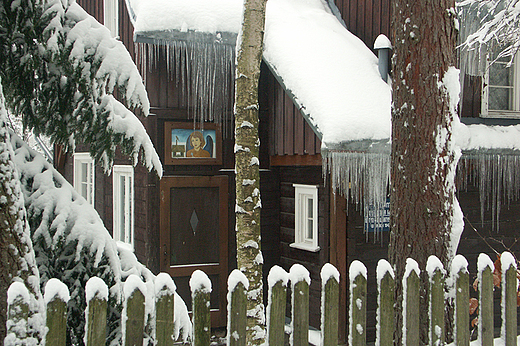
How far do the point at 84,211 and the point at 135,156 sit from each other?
21.0 inches

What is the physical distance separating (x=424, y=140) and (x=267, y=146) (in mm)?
5314

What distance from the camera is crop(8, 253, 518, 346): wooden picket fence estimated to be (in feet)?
7.29

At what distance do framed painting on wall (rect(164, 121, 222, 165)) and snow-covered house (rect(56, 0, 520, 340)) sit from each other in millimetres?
17

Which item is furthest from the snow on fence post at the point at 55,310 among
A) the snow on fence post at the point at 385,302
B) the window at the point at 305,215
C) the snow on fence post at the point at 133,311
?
the window at the point at 305,215

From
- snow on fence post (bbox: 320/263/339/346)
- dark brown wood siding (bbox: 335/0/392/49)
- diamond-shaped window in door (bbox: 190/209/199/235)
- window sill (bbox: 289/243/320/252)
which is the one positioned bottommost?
window sill (bbox: 289/243/320/252)

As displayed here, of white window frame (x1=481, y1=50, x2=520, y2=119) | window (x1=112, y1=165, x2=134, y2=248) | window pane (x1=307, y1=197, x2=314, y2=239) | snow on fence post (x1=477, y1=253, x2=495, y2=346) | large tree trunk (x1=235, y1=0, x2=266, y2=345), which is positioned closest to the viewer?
snow on fence post (x1=477, y1=253, x2=495, y2=346)

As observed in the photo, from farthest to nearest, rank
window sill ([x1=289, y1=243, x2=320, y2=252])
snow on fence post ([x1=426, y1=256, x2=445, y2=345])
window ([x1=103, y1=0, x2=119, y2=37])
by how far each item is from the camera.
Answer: window ([x1=103, y1=0, x2=119, y2=37])
window sill ([x1=289, y1=243, x2=320, y2=252])
snow on fence post ([x1=426, y1=256, x2=445, y2=345])

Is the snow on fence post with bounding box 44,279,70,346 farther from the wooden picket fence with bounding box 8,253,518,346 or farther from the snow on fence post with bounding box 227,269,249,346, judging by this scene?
the snow on fence post with bounding box 227,269,249,346

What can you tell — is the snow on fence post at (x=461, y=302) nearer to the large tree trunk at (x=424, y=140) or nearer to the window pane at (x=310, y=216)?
the large tree trunk at (x=424, y=140)

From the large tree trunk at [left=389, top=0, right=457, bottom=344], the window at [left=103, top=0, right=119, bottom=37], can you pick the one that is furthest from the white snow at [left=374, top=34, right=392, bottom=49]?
the window at [left=103, top=0, right=119, bottom=37]

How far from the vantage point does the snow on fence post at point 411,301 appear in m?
2.95

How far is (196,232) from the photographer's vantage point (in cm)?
827

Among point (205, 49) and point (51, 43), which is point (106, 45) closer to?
point (51, 43)

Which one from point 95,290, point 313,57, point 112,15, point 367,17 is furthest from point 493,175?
point 112,15
